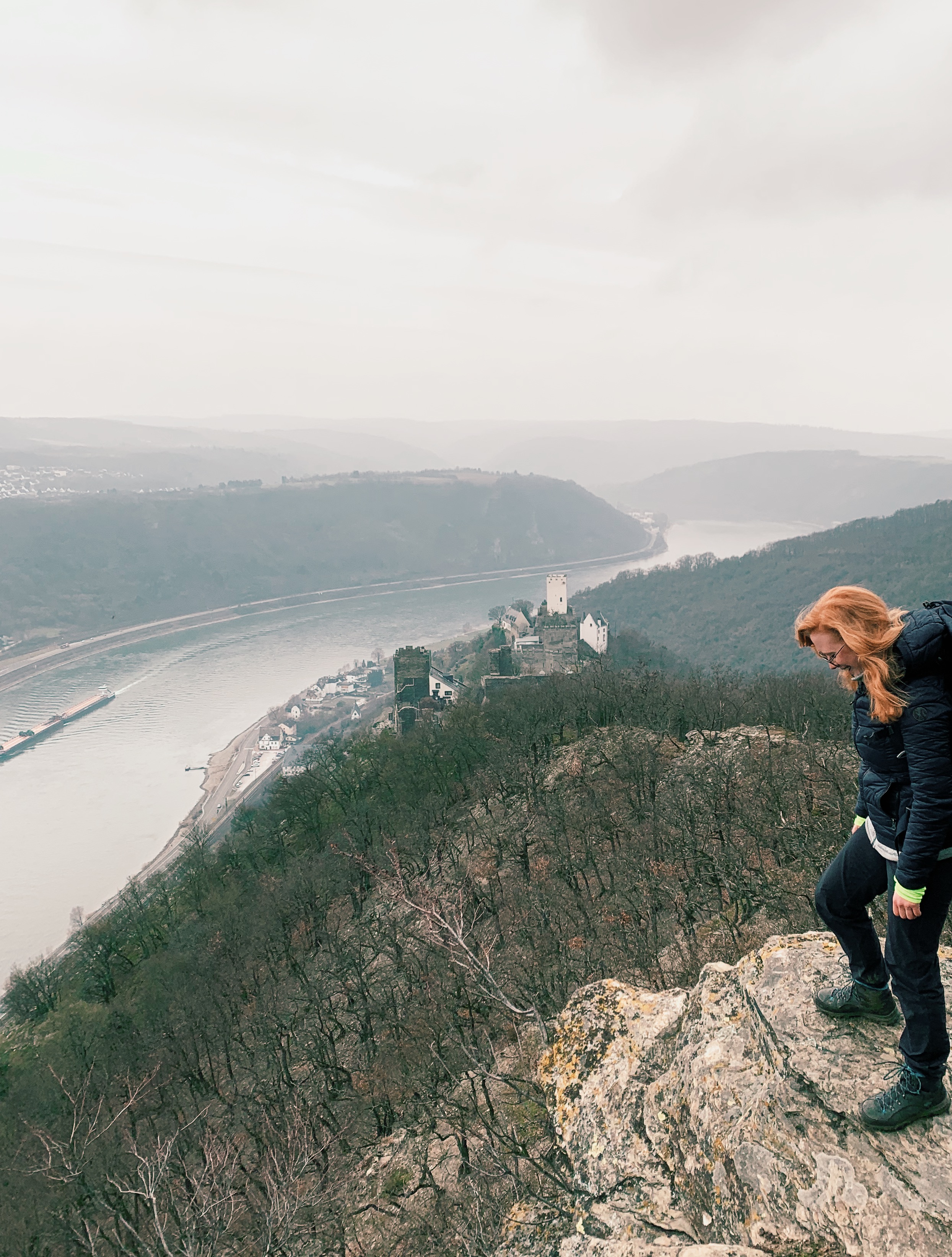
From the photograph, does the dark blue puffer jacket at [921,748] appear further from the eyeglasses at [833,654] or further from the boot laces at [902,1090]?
the boot laces at [902,1090]

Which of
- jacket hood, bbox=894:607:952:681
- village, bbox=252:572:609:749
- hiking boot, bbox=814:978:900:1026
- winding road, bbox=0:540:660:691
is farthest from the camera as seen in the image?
winding road, bbox=0:540:660:691

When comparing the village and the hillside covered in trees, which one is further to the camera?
the village

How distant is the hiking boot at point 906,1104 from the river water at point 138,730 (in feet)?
164

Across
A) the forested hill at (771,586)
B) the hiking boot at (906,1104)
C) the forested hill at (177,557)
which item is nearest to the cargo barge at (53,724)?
the forested hill at (177,557)

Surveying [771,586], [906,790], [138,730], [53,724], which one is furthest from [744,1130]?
[771,586]

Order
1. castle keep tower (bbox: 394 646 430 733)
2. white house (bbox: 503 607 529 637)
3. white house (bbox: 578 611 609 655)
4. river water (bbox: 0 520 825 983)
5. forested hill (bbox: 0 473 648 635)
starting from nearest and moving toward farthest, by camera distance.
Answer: river water (bbox: 0 520 825 983) < castle keep tower (bbox: 394 646 430 733) < white house (bbox: 578 611 609 655) < white house (bbox: 503 607 529 637) < forested hill (bbox: 0 473 648 635)

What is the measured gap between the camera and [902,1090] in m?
3.13

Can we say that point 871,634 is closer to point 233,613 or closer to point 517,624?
point 517,624

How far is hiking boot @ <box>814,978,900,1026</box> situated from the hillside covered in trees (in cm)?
197

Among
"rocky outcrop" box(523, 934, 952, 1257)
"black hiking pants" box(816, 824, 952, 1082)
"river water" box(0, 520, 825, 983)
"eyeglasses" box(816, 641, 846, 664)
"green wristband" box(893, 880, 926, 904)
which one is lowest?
"river water" box(0, 520, 825, 983)

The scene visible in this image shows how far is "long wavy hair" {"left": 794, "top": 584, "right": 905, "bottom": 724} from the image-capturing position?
9.46 ft

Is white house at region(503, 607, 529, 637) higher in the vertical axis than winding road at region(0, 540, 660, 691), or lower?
higher

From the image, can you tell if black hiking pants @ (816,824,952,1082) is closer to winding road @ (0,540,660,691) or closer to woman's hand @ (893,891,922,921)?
woman's hand @ (893,891,922,921)

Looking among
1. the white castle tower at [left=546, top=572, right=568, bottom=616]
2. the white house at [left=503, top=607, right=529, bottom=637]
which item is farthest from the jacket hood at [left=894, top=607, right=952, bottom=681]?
the white castle tower at [left=546, top=572, right=568, bottom=616]
